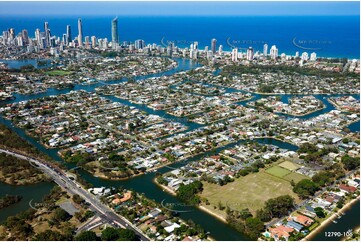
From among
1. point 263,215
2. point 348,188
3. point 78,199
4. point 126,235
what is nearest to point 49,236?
point 78,199

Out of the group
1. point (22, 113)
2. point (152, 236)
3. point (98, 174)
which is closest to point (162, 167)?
point (98, 174)

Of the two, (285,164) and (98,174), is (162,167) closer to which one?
(98,174)

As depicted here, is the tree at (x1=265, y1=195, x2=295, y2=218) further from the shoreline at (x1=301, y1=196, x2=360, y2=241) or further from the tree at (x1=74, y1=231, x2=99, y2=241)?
the tree at (x1=74, y1=231, x2=99, y2=241)

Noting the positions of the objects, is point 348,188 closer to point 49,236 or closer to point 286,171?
point 286,171

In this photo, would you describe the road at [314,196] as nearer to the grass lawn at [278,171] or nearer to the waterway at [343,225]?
the waterway at [343,225]

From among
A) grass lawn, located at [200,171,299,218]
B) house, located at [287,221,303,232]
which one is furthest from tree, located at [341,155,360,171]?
house, located at [287,221,303,232]

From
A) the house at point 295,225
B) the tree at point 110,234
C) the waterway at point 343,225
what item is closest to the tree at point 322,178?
the waterway at point 343,225

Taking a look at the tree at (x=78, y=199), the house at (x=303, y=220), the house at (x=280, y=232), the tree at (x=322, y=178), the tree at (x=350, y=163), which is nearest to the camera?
the house at (x=280, y=232)

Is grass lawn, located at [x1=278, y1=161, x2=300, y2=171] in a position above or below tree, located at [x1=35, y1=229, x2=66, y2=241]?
above
